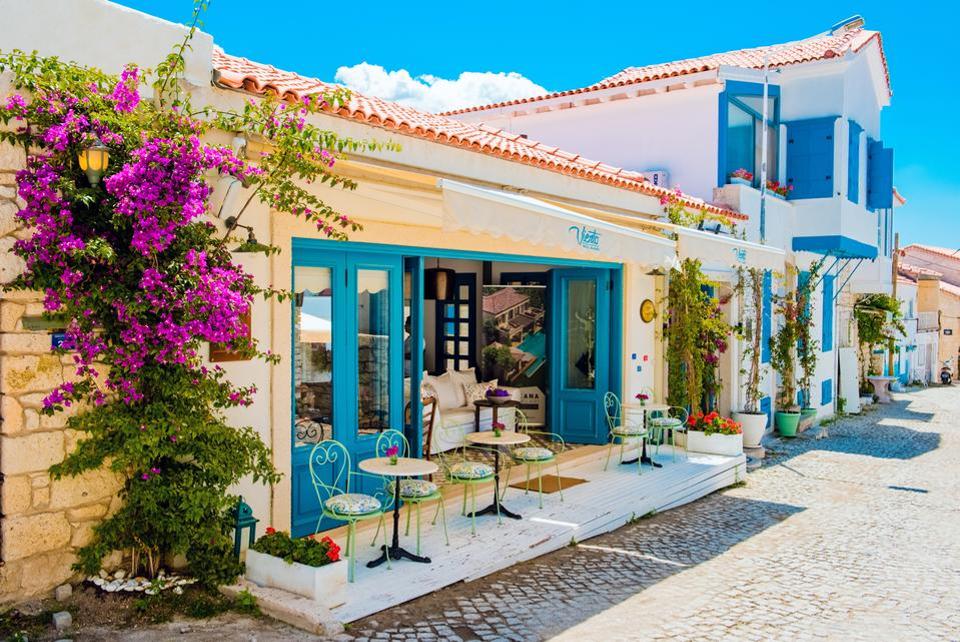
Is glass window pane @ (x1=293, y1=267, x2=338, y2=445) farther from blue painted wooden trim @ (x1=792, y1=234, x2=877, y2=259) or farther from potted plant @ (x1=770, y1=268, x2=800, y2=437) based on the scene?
blue painted wooden trim @ (x1=792, y1=234, x2=877, y2=259)

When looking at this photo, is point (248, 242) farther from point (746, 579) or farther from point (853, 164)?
point (853, 164)

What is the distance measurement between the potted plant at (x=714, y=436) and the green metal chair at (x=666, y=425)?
0.22m

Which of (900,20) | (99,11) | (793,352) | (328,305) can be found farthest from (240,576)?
(900,20)

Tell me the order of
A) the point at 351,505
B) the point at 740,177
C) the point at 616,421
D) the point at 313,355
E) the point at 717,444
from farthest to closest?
the point at 740,177 → the point at 616,421 → the point at 717,444 → the point at 313,355 → the point at 351,505

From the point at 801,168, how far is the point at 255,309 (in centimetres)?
1506

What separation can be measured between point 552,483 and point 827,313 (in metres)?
14.0

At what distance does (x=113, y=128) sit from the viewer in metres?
6.10

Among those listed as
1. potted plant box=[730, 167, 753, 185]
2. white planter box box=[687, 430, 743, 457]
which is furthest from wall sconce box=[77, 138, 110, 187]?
potted plant box=[730, 167, 753, 185]

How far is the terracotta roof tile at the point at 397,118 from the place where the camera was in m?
7.66

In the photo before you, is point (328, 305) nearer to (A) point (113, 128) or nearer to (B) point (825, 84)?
(A) point (113, 128)

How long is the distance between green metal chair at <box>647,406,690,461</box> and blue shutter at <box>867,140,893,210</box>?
10.9 metres

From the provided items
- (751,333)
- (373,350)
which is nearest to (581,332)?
(373,350)

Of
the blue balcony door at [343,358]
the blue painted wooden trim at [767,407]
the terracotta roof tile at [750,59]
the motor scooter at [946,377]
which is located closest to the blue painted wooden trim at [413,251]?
the blue balcony door at [343,358]

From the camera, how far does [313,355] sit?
8383 mm
